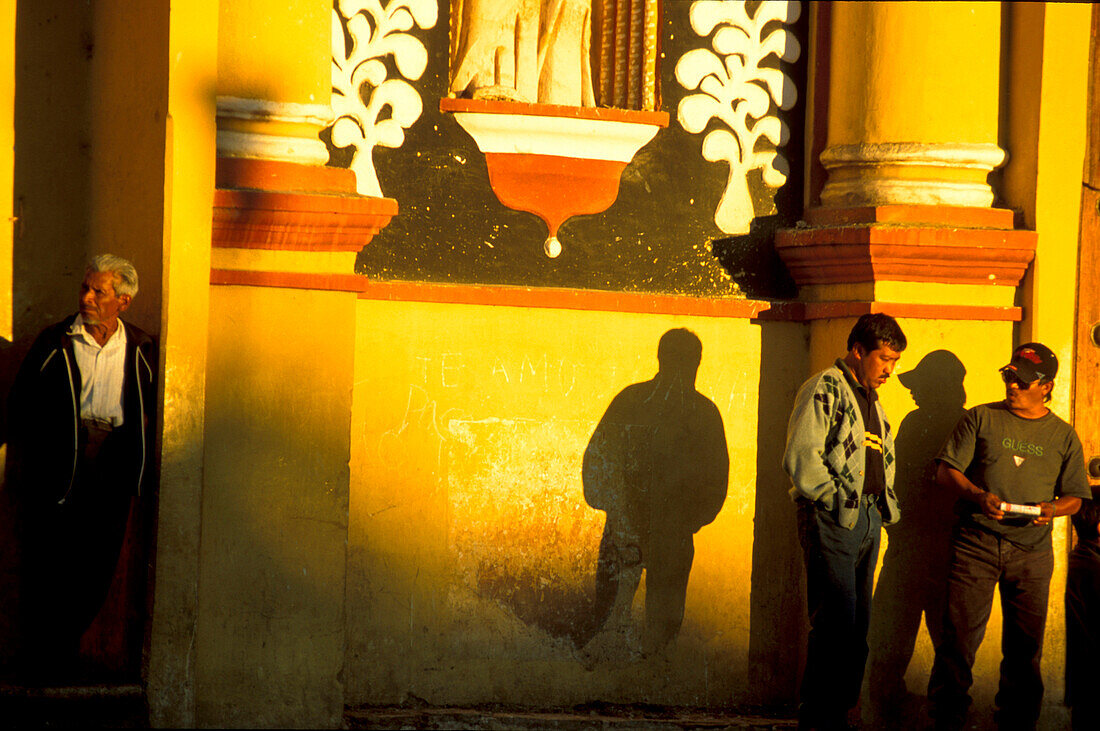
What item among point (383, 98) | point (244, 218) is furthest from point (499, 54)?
point (244, 218)

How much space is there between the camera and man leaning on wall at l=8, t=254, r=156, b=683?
532 centimetres

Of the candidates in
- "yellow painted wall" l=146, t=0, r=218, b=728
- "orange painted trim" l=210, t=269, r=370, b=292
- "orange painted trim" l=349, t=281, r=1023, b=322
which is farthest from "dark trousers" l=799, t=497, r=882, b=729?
"yellow painted wall" l=146, t=0, r=218, b=728

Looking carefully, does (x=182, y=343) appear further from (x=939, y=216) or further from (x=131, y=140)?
(x=939, y=216)

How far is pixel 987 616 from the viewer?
5816mm

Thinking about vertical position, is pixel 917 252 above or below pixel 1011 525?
above

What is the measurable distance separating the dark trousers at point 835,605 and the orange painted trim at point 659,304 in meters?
0.92

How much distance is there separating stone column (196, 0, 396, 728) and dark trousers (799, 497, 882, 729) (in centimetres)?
191

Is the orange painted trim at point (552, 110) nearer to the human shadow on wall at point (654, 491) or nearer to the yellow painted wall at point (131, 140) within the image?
the human shadow on wall at point (654, 491)

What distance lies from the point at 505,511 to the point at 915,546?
5.95 ft

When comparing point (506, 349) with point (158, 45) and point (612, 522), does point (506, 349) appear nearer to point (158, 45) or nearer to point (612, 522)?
point (612, 522)

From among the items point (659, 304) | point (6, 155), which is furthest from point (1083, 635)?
point (6, 155)

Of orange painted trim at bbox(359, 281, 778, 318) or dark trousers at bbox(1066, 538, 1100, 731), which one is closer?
orange painted trim at bbox(359, 281, 778, 318)

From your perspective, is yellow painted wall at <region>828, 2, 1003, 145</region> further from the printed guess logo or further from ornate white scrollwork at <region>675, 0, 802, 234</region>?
the printed guess logo

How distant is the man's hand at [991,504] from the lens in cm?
561
